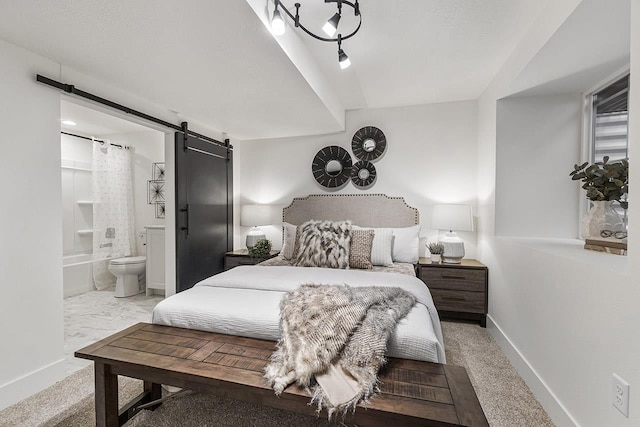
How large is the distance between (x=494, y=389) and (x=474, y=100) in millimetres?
2922

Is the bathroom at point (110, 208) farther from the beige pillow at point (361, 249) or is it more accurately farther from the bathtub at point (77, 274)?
the beige pillow at point (361, 249)

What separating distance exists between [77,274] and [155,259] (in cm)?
111

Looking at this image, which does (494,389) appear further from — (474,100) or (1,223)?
(1,223)

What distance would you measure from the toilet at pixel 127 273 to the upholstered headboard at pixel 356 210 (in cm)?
214

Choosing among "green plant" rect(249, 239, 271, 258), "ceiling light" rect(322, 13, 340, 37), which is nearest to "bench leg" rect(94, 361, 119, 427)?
"ceiling light" rect(322, 13, 340, 37)

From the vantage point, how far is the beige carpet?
64.7 inches

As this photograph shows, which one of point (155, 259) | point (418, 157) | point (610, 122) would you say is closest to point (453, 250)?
point (418, 157)

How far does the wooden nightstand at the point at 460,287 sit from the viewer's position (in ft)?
9.78

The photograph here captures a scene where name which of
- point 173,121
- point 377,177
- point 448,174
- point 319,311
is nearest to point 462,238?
point 448,174

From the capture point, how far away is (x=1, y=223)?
5.90ft

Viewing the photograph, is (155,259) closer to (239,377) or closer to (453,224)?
(239,377)

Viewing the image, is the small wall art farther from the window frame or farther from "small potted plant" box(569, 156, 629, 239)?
the window frame

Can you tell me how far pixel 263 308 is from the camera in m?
1.70

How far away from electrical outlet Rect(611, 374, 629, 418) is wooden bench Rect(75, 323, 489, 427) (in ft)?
1.82
